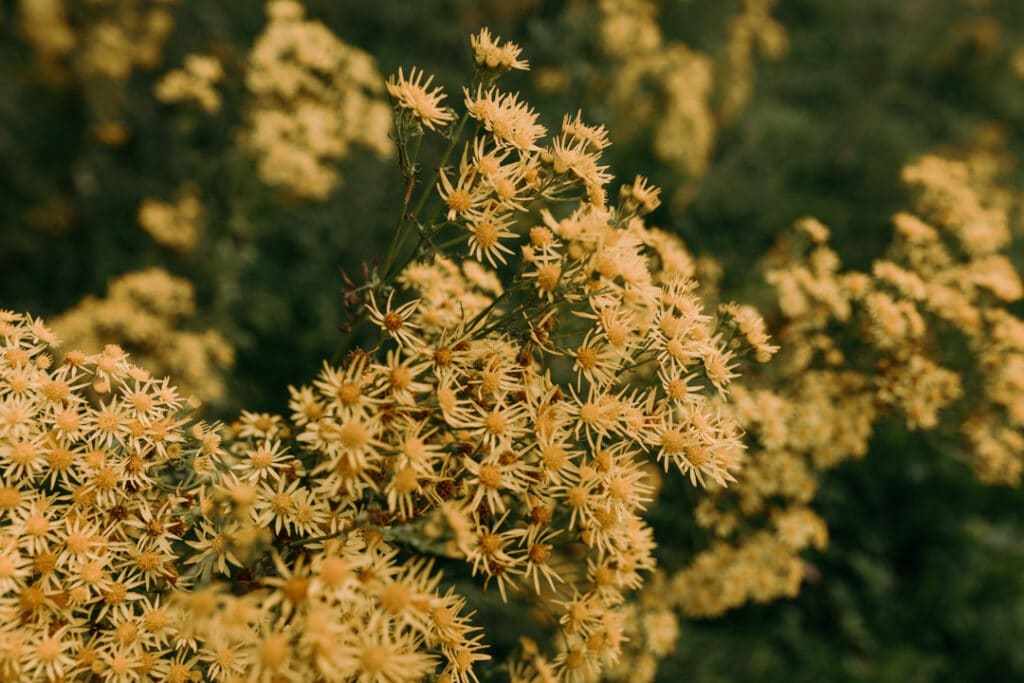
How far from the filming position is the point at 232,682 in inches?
64.9

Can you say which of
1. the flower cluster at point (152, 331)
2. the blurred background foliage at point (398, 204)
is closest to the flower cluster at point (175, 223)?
the blurred background foliage at point (398, 204)

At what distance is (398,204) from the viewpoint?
200 inches

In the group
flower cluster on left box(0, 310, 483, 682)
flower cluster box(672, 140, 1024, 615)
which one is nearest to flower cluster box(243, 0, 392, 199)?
flower cluster on left box(0, 310, 483, 682)

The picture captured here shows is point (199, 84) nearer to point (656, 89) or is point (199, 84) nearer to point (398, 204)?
point (398, 204)

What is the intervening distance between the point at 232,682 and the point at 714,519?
220 cm

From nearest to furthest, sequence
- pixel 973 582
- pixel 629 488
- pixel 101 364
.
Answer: pixel 629 488, pixel 101 364, pixel 973 582

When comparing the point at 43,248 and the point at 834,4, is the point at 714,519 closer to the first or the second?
the point at 43,248

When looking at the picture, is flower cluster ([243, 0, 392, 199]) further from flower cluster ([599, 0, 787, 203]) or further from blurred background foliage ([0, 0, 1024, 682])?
flower cluster ([599, 0, 787, 203])

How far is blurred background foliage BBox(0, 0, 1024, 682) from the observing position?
4238 millimetres

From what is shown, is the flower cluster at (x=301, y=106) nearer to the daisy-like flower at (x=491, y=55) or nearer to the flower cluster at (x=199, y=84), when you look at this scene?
the flower cluster at (x=199, y=84)

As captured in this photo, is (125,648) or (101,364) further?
(101,364)

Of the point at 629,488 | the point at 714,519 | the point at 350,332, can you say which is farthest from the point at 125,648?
the point at 714,519

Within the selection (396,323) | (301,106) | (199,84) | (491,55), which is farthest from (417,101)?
(199,84)

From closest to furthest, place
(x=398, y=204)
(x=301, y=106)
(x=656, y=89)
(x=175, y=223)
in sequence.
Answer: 1. (x=301, y=106)
2. (x=175, y=223)
3. (x=398, y=204)
4. (x=656, y=89)
